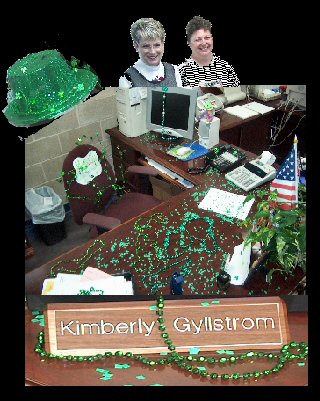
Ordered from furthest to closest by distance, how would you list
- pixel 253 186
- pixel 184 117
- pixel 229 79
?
pixel 184 117, pixel 253 186, pixel 229 79

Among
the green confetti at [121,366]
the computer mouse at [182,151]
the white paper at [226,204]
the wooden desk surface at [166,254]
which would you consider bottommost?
the green confetti at [121,366]

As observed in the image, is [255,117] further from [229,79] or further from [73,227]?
[73,227]

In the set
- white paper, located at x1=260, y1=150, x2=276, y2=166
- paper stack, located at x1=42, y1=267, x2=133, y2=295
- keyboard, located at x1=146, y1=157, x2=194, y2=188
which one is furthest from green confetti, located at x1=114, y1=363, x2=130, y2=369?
white paper, located at x1=260, y1=150, x2=276, y2=166

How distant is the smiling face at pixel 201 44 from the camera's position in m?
1.77

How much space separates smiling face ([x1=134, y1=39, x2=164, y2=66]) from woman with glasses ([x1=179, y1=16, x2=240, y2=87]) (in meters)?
0.13

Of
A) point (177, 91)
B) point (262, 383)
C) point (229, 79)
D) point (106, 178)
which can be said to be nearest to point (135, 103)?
point (177, 91)

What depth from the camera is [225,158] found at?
294 cm

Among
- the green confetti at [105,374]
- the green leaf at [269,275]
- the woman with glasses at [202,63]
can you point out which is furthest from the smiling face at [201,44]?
the green confetti at [105,374]

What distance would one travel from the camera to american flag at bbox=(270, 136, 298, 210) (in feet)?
6.57

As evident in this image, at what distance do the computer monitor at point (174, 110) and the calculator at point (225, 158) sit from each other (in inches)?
10.6

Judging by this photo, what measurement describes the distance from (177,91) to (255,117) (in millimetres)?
1004

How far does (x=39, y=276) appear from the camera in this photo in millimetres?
2107

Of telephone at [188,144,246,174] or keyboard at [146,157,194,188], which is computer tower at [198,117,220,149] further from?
keyboard at [146,157,194,188]

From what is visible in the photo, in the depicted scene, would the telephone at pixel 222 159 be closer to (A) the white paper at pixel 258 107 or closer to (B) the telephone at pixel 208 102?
(B) the telephone at pixel 208 102
